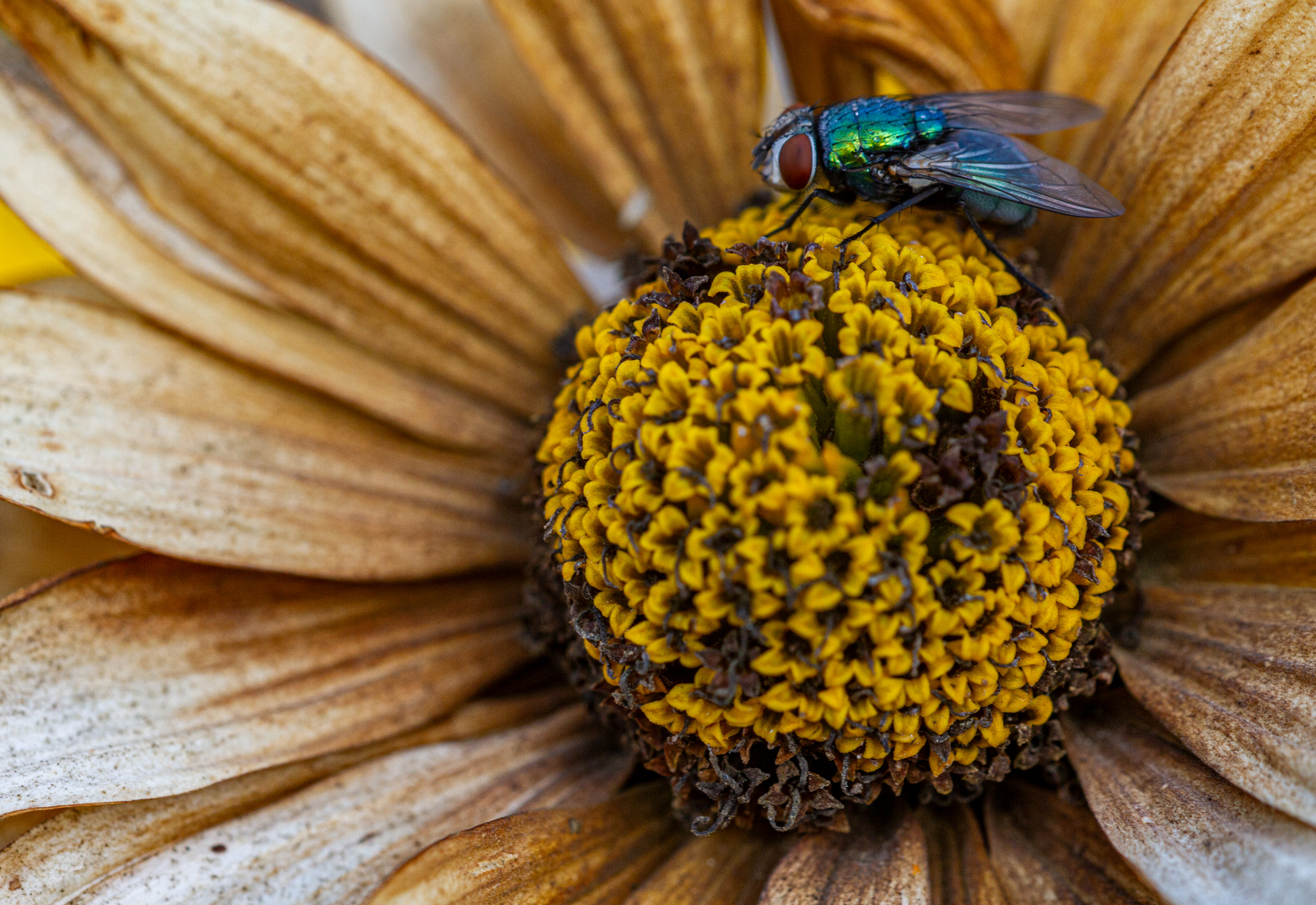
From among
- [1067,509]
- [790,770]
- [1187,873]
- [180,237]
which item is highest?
[180,237]

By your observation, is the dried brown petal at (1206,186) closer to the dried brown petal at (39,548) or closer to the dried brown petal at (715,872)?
the dried brown petal at (715,872)

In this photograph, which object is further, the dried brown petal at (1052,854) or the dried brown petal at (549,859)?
the dried brown petal at (1052,854)

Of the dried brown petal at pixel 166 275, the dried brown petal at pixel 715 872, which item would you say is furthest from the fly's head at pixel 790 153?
the dried brown petal at pixel 715 872

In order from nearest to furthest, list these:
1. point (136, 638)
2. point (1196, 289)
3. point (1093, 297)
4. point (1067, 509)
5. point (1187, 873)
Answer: point (1187, 873) → point (1067, 509) → point (136, 638) → point (1196, 289) → point (1093, 297)

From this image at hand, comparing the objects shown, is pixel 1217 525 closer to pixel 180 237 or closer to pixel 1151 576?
pixel 1151 576

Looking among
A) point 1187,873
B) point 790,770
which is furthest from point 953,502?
point 1187,873

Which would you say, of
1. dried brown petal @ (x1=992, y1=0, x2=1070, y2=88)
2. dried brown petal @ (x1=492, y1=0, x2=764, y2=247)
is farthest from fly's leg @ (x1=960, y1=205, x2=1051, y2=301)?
dried brown petal @ (x1=492, y1=0, x2=764, y2=247)
